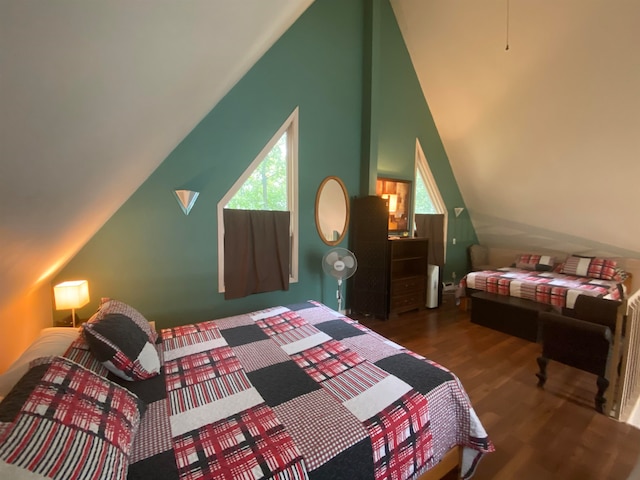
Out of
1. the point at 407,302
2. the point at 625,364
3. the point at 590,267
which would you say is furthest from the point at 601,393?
the point at 590,267

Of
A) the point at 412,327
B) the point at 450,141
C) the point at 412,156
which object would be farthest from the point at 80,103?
the point at 450,141

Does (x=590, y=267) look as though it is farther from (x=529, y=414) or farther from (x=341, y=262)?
(x=341, y=262)

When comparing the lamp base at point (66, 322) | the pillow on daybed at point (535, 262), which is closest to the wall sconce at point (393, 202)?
the pillow on daybed at point (535, 262)

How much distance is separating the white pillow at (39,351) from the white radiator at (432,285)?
4.23 meters

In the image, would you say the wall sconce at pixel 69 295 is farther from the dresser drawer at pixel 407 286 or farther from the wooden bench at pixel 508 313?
the wooden bench at pixel 508 313

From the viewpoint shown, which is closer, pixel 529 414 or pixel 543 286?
pixel 529 414

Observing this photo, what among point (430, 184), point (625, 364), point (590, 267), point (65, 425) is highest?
point (430, 184)

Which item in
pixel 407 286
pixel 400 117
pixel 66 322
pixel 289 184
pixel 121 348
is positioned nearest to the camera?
pixel 121 348

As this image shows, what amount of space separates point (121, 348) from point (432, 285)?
409 centimetres

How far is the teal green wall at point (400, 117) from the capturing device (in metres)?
4.03

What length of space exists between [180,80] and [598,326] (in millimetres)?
3320

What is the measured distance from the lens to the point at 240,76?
7.80ft

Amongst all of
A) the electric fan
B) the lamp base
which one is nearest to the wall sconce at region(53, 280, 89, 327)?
the lamp base

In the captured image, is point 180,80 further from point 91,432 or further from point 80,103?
point 91,432
